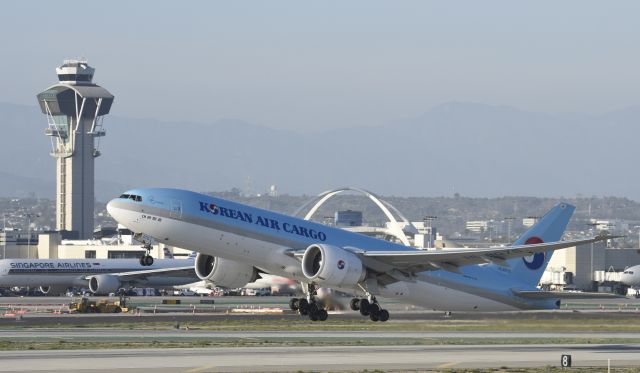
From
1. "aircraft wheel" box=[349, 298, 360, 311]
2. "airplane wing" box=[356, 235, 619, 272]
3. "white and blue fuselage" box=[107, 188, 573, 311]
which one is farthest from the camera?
"aircraft wheel" box=[349, 298, 360, 311]

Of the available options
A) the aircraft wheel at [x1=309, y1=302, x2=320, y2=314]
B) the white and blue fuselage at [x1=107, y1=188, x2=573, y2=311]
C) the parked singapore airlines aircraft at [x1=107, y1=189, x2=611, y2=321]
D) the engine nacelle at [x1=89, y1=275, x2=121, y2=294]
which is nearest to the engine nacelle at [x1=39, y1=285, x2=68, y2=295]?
the engine nacelle at [x1=89, y1=275, x2=121, y2=294]

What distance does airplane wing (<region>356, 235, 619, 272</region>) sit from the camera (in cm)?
6875

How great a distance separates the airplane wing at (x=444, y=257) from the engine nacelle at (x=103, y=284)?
92412 mm

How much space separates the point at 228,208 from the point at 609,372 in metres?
22.5

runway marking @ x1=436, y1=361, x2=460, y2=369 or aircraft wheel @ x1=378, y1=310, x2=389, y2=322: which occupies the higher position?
aircraft wheel @ x1=378, y1=310, x2=389, y2=322

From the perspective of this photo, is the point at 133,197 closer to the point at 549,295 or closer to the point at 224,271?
the point at 224,271

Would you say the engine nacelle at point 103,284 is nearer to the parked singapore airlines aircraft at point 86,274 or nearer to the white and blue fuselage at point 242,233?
the parked singapore airlines aircraft at point 86,274

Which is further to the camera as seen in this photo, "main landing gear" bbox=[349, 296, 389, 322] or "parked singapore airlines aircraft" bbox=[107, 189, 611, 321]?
"main landing gear" bbox=[349, 296, 389, 322]

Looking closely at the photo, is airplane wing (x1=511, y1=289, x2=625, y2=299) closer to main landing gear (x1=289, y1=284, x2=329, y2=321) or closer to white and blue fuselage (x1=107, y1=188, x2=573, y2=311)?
white and blue fuselage (x1=107, y1=188, x2=573, y2=311)

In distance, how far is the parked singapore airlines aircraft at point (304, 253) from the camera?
214ft

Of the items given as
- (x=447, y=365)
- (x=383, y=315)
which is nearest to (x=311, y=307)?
(x=383, y=315)

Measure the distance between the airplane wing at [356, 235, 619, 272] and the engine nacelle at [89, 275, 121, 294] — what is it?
303 ft

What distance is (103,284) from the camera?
15875 cm

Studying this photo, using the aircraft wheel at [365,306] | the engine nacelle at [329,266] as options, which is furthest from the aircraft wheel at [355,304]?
the engine nacelle at [329,266]
